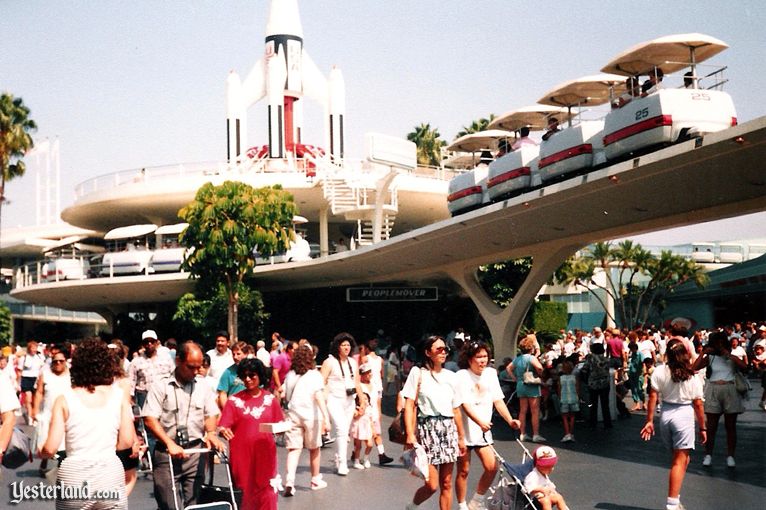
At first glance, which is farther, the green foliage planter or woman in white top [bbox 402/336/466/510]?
the green foliage planter

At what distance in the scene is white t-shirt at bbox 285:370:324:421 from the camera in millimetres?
11102

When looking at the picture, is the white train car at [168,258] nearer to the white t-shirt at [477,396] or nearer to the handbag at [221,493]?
the white t-shirt at [477,396]

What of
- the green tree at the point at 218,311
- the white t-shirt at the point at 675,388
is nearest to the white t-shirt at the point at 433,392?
the white t-shirt at the point at 675,388

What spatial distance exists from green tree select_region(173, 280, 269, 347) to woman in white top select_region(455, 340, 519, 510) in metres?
29.3

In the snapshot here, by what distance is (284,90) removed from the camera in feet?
176

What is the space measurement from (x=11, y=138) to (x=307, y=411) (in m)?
41.2

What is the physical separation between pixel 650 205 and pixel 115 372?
1601 cm

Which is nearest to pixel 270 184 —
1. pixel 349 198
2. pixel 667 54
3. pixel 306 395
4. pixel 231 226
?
pixel 349 198

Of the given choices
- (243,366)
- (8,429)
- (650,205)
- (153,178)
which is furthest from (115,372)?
(153,178)

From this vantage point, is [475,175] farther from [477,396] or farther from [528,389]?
[477,396]

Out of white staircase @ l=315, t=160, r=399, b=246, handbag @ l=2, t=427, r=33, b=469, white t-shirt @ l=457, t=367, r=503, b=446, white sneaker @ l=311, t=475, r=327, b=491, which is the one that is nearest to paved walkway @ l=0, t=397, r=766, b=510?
white sneaker @ l=311, t=475, r=327, b=491

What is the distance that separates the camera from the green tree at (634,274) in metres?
57.7

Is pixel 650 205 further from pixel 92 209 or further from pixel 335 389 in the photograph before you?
pixel 92 209

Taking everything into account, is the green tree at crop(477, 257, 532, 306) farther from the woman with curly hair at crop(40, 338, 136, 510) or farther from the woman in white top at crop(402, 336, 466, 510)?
the woman with curly hair at crop(40, 338, 136, 510)
